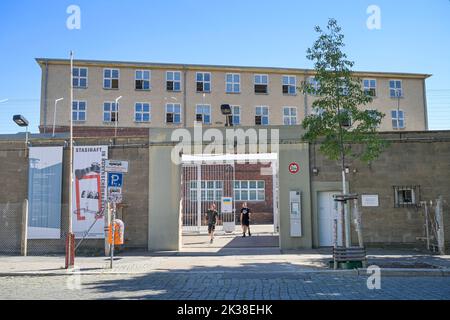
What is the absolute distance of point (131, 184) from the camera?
1817cm

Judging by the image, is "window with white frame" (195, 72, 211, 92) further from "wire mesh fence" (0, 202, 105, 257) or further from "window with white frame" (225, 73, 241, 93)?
"wire mesh fence" (0, 202, 105, 257)

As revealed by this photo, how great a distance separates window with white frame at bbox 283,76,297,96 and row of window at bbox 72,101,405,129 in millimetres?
1493

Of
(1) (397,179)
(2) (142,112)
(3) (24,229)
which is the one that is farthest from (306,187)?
(2) (142,112)

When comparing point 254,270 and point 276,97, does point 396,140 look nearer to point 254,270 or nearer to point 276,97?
point 254,270

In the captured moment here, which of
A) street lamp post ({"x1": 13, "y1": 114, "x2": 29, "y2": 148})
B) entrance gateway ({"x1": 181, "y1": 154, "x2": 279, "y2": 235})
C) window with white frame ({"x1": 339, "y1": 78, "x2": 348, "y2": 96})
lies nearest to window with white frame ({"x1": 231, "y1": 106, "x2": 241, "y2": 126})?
entrance gateway ({"x1": 181, "y1": 154, "x2": 279, "y2": 235})

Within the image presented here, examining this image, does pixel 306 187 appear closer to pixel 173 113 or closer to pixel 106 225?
pixel 106 225

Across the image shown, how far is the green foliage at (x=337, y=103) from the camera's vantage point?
13922 millimetres

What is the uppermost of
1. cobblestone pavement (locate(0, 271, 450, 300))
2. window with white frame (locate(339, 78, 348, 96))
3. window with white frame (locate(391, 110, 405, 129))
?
window with white frame (locate(391, 110, 405, 129))

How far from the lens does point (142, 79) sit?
41.1 metres

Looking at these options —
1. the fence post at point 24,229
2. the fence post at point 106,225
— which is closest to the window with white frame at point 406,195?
the fence post at point 106,225

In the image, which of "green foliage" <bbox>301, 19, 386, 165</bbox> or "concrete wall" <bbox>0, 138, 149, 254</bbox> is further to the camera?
"concrete wall" <bbox>0, 138, 149, 254</bbox>

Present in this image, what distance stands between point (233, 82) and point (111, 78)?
10.8 meters

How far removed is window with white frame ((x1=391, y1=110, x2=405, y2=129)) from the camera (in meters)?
43.8
